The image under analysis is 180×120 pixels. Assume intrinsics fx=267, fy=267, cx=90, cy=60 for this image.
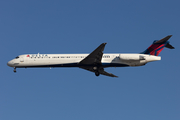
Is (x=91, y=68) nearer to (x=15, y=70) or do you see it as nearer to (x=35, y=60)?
(x=35, y=60)

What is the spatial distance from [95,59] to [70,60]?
148 inches

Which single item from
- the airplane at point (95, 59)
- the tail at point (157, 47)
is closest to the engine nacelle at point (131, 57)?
the airplane at point (95, 59)

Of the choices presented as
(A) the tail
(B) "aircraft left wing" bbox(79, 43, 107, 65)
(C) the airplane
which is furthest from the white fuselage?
(A) the tail

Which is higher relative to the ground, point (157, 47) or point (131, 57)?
point (157, 47)

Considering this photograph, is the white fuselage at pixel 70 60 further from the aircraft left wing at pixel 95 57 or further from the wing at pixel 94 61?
the aircraft left wing at pixel 95 57

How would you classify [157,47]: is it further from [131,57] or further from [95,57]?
[95,57]

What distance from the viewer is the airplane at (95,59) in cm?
3600

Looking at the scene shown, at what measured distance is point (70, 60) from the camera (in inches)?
1495

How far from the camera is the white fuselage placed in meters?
36.1

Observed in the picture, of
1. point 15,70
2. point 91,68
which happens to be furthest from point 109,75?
Answer: point 15,70

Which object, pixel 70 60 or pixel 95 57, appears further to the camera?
pixel 70 60

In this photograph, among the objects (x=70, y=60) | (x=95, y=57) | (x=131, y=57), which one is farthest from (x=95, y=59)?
(x=131, y=57)

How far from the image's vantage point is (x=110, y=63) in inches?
1467

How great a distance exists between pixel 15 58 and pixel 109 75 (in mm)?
14897
